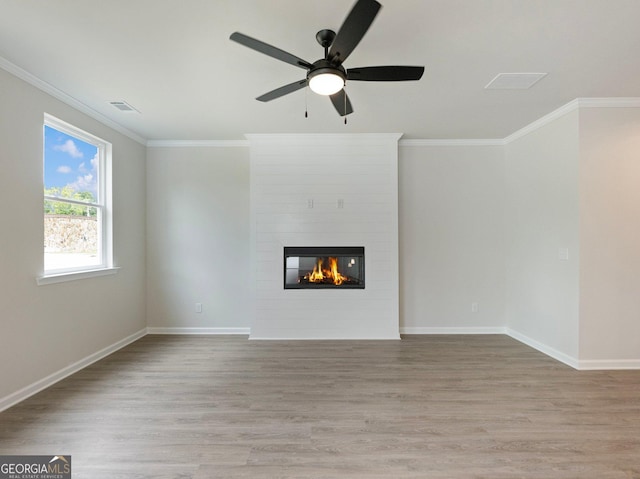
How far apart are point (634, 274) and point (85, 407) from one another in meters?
4.95

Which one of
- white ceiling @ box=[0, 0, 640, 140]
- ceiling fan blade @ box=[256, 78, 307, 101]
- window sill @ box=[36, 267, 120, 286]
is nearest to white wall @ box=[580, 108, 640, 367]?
white ceiling @ box=[0, 0, 640, 140]

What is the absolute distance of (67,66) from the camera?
2.56 metres

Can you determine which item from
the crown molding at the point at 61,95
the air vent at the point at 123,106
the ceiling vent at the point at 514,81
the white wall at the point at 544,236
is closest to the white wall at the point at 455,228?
the white wall at the point at 544,236

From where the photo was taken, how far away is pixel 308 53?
7.79 feet

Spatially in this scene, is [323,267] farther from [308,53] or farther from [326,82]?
[326,82]

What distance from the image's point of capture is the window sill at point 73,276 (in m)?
2.81

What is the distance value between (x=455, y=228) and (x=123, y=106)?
13.6 feet

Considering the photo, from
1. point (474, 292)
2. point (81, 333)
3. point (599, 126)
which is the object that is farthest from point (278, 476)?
point (599, 126)

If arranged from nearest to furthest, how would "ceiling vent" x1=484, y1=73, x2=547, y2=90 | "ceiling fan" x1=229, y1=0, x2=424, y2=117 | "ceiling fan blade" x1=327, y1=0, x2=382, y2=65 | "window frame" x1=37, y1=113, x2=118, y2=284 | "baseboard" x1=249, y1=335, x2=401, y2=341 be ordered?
"ceiling fan blade" x1=327, y1=0, x2=382, y2=65
"ceiling fan" x1=229, y1=0, x2=424, y2=117
"ceiling vent" x1=484, y1=73, x2=547, y2=90
"window frame" x1=37, y1=113, x2=118, y2=284
"baseboard" x1=249, y1=335, x2=401, y2=341

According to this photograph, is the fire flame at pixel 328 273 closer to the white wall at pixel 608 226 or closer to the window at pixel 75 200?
the window at pixel 75 200

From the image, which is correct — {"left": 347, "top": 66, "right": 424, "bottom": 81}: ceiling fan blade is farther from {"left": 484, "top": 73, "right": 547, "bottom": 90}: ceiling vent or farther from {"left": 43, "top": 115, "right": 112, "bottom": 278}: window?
{"left": 43, "top": 115, "right": 112, "bottom": 278}: window

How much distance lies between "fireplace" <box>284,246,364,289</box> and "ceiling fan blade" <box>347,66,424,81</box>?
98.3 inches

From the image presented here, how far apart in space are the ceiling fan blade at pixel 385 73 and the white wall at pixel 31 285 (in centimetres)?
261

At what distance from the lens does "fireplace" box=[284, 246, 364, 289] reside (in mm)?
4312
